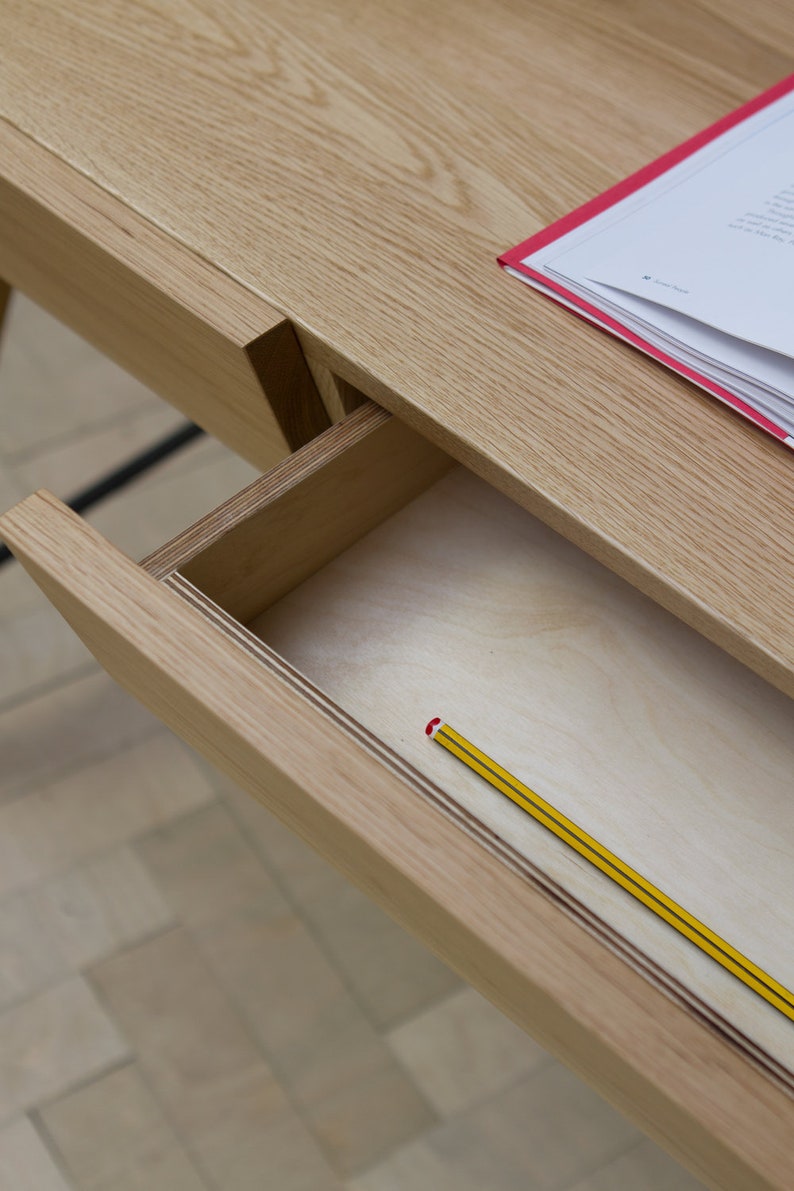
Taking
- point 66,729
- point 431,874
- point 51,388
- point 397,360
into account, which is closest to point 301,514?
point 397,360

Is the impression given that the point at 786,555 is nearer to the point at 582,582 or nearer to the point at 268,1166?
the point at 582,582

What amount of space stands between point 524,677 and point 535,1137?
0.56 m

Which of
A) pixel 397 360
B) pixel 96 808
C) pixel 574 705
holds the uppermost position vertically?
pixel 96 808

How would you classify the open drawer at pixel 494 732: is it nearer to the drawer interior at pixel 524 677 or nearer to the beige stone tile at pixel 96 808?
the drawer interior at pixel 524 677

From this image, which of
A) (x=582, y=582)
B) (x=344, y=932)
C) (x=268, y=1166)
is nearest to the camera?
(x=582, y=582)

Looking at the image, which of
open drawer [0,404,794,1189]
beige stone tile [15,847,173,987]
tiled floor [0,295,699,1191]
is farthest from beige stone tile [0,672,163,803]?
open drawer [0,404,794,1189]

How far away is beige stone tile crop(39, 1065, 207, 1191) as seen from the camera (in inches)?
36.6

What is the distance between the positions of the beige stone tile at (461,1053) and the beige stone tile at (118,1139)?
0.20 m

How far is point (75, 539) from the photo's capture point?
49 cm

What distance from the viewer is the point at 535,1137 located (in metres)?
0.95

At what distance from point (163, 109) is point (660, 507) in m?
0.35

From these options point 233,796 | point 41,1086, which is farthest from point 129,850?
point 41,1086

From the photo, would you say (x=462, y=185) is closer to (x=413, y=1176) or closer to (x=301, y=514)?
(x=301, y=514)

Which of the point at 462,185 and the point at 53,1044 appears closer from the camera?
the point at 462,185
